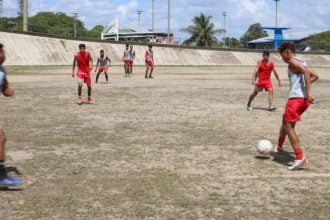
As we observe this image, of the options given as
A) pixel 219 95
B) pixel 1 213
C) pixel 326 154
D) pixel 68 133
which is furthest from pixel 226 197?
pixel 219 95

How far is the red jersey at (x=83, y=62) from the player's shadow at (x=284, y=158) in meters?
7.43

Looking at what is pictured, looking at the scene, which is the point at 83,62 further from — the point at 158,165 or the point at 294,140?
the point at 294,140

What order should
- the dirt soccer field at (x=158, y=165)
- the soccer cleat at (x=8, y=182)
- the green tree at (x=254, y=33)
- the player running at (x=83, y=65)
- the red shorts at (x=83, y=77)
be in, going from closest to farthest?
the dirt soccer field at (x=158, y=165), the soccer cleat at (x=8, y=182), the player running at (x=83, y=65), the red shorts at (x=83, y=77), the green tree at (x=254, y=33)

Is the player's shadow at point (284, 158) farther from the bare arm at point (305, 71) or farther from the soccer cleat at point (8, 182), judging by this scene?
the soccer cleat at point (8, 182)

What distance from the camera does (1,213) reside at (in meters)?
4.51

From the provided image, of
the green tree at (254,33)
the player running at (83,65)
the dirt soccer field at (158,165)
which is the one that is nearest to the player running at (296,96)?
the dirt soccer field at (158,165)

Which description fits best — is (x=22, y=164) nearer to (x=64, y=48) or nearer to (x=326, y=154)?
(x=326, y=154)

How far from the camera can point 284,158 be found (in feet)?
23.2

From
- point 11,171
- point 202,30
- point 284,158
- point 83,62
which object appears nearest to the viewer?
point 11,171

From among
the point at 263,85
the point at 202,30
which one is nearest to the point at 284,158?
the point at 263,85

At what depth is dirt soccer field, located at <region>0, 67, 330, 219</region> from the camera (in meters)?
4.77

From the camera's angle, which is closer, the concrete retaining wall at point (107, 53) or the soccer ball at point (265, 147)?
the soccer ball at point (265, 147)

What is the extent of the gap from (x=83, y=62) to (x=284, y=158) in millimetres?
7707

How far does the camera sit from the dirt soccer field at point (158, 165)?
4766 millimetres
